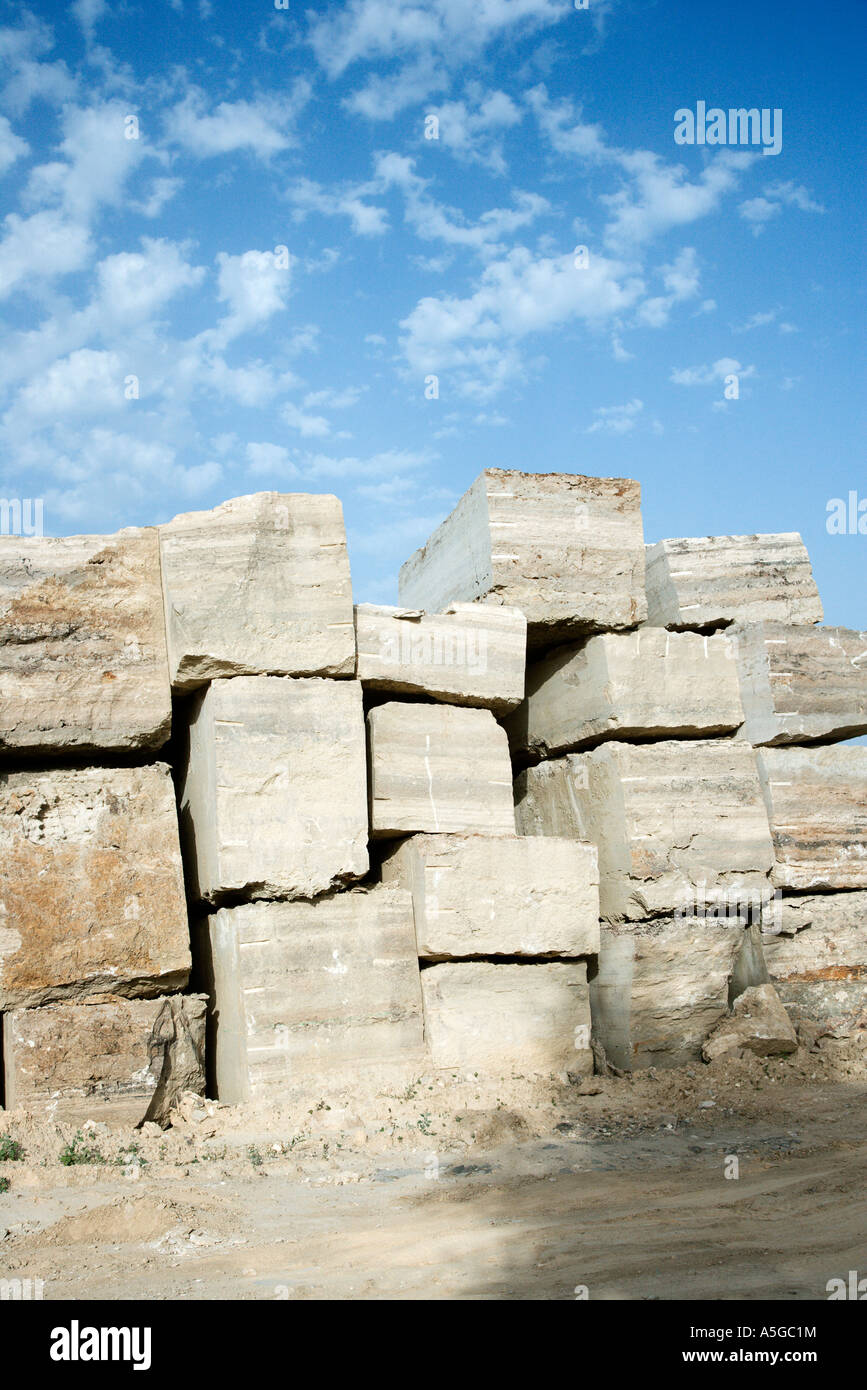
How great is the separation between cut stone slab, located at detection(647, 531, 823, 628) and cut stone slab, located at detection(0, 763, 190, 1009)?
121 inches

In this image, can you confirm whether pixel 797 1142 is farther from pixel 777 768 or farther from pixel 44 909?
pixel 44 909

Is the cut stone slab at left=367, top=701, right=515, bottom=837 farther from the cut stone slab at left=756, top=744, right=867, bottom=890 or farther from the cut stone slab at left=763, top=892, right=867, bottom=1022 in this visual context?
the cut stone slab at left=763, top=892, right=867, bottom=1022

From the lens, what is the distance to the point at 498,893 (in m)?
4.94

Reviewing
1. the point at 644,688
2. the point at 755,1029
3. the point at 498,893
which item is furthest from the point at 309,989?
the point at 644,688

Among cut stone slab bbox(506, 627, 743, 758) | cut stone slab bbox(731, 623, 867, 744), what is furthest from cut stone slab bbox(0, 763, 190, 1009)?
cut stone slab bbox(731, 623, 867, 744)

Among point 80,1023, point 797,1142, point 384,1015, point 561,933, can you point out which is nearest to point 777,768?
point 561,933

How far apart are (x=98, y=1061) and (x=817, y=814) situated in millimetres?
3799

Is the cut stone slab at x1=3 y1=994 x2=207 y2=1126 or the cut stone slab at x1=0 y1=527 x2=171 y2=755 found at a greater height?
the cut stone slab at x1=0 y1=527 x2=171 y2=755

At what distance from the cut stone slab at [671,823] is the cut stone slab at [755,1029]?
1.67 ft

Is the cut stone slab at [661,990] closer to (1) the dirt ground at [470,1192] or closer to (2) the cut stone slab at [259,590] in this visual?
(1) the dirt ground at [470,1192]

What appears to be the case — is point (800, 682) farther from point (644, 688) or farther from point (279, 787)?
point (279, 787)

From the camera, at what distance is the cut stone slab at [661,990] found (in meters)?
5.15

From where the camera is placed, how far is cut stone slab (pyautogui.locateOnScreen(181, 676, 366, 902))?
4547mm

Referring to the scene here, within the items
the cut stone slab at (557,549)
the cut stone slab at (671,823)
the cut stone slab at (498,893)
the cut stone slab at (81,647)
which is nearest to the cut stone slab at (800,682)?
the cut stone slab at (671,823)
